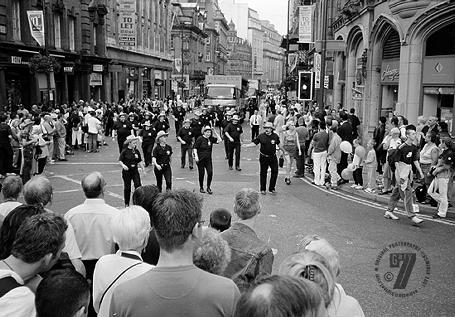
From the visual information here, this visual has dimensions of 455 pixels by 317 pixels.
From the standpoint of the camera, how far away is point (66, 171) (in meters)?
17.0

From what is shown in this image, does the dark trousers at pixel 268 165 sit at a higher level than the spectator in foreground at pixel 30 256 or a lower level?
lower

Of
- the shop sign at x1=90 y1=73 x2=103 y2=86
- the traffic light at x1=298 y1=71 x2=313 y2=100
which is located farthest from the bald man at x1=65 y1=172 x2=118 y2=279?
the shop sign at x1=90 y1=73 x2=103 y2=86

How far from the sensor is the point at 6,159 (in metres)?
14.3

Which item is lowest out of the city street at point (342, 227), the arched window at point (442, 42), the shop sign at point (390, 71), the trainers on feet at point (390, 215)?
the city street at point (342, 227)

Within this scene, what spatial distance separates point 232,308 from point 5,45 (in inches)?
1034

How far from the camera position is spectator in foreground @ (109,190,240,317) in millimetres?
2799

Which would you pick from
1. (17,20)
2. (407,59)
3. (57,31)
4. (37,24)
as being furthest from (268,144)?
(57,31)

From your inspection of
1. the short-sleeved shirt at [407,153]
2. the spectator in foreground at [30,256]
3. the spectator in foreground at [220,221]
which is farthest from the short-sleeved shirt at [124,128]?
the spectator in foreground at [30,256]

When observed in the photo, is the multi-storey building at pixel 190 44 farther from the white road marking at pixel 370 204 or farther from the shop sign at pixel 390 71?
the white road marking at pixel 370 204

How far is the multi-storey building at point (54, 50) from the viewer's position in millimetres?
27062

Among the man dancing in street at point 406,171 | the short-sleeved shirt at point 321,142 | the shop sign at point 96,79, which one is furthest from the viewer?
the shop sign at point 96,79

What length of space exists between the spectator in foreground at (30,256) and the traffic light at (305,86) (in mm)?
18460

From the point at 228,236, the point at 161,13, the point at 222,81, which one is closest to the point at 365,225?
the point at 228,236

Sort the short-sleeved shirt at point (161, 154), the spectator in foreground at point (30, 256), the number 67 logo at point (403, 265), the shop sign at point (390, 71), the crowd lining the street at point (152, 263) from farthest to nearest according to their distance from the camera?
the shop sign at point (390, 71) → the short-sleeved shirt at point (161, 154) → the number 67 logo at point (403, 265) → the spectator in foreground at point (30, 256) → the crowd lining the street at point (152, 263)
